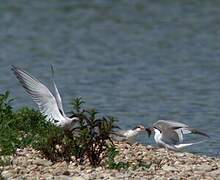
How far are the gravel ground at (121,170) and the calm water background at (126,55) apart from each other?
1.56 m

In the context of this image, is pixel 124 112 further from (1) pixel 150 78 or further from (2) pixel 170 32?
(2) pixel 170 32

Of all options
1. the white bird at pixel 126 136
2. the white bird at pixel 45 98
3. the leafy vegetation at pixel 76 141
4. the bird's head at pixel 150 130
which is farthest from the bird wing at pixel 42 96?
the bird's head at pixel 150 130

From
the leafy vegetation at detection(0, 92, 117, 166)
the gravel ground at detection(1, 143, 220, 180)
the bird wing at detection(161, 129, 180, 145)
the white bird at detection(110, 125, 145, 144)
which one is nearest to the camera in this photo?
the gravel ground at detection(1, 143, 220, 180)

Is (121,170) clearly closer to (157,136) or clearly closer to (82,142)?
(82,142)

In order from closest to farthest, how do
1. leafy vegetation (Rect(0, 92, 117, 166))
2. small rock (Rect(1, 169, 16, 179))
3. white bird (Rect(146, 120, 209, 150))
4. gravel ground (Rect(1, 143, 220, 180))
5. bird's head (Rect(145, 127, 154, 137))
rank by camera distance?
small rock (Rect(1, 169, 16, 179)) → gravel ground (Rect(1, 143, 220, 180)) → leafy vegetation (Rect(0, 92, 117, 166)) → white bird (Rect(146, 120, 209, 150)) → bird's head (Rect(145, 127, 154, 137))

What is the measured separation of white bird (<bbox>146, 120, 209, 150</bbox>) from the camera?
12164mm

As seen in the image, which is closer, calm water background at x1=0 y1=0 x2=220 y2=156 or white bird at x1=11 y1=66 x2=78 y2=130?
white bird at x1=11 y1=66 x2=78 y2=130

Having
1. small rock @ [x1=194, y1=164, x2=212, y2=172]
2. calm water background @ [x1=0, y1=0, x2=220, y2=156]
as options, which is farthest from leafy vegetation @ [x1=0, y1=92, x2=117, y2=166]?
calm water background @ [x1=0, y1=0, x2=220, y2=156]

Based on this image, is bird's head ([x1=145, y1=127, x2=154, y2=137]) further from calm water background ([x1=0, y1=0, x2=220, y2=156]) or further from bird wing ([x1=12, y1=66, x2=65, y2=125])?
bird wing ([x1=12, y1=66, x2=65, y2=125])

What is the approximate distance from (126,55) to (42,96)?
8685mm

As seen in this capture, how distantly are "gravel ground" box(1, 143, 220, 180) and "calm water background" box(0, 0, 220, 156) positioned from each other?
156cm

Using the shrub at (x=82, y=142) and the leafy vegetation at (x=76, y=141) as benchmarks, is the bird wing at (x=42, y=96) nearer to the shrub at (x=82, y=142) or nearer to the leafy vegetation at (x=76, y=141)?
the leafy vegetation at (x=76, y=141)

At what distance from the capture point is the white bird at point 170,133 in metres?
12.2

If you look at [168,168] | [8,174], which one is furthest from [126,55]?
[8,174]
